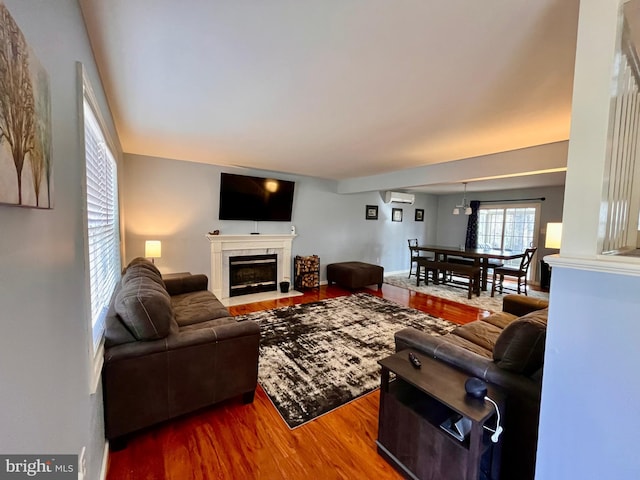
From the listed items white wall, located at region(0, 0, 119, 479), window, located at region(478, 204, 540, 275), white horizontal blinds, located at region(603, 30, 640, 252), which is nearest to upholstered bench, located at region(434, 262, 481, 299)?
window, located at region(478, 204, 540, 275)

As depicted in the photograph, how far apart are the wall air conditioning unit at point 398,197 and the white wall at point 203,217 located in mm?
204

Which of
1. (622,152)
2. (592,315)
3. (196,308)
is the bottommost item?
(196,308)

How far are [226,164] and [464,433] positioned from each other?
449 cm

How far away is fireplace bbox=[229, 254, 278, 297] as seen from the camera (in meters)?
4.90

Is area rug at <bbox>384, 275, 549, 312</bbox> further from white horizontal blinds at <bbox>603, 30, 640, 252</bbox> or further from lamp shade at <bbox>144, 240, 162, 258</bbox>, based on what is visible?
lamp shade at <bbox>144, 240, 162, 258</bbox>

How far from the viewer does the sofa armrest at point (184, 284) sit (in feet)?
11.0

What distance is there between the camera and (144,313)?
1.71m

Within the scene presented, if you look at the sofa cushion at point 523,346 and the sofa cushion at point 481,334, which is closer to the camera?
the sofa cushion at point 523,346

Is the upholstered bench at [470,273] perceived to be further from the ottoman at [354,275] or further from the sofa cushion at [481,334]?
the sofa cushion at [481,334]

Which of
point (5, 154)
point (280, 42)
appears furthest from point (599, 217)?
point (5, 154)

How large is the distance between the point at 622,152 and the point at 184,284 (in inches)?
153

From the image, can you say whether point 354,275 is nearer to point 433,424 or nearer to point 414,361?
point 414,361

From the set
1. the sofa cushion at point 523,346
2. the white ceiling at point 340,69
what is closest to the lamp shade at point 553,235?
the white ceiling at point 340,69

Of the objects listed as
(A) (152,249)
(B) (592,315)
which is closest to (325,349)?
(B) (592,315)
